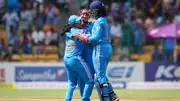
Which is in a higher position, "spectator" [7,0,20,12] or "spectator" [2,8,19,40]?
"spectator" [7,0,20,12]

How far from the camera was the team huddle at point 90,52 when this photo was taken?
1171 centimetres

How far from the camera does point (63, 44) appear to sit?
2336cm

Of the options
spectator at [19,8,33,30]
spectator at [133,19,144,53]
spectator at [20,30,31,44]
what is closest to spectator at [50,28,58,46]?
spectator at [20,30,31,44]

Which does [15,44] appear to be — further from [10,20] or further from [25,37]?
[10,20]

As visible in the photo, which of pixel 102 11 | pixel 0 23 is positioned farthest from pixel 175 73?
pixel 102 11

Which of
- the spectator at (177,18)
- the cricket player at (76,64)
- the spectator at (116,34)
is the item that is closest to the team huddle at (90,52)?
the cricket player at (76,64)

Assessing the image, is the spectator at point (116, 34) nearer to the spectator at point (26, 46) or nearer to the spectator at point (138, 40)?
the spectator at point (138, 40)

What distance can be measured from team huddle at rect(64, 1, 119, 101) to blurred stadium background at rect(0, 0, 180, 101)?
10.1 m

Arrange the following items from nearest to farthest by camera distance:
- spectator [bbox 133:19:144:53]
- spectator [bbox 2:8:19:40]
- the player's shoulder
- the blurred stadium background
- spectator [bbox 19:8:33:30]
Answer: the player's shoulder < the blurred stadium background < spectator [bbox 133:19:144:53] < spectator [bbox 2:8:19:40] < spectator [bbox 19:8:33:30]

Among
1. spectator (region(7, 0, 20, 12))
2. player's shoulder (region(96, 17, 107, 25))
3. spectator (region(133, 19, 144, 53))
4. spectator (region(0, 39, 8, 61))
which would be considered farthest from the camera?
spectator (region(7, 0, 20, 12))

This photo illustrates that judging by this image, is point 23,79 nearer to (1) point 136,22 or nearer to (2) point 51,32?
(2) point 51,32

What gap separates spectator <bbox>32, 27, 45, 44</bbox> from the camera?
77.0ft

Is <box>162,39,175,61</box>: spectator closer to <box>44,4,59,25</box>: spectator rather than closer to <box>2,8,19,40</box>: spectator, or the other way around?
<box>44,4,59,25</box>: spectator

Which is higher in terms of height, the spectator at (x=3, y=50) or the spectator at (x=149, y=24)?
the spectator at (x=149, y=24)
